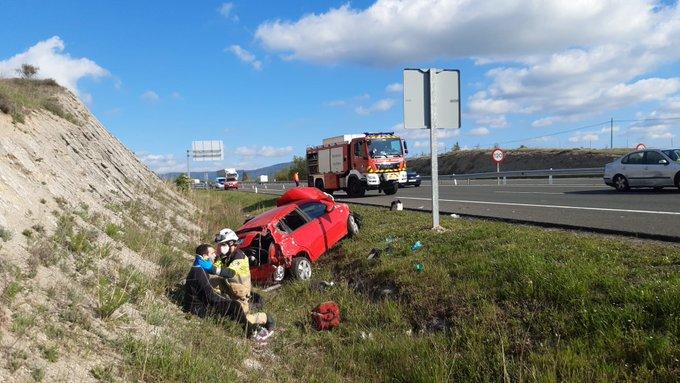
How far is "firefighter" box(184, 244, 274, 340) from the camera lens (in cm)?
663

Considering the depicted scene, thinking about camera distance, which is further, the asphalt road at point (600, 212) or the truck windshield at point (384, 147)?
the truck windshield at point (384, 147)

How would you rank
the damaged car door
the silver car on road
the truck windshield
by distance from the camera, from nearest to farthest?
the damaged car door < the silver car on road < the truck windshield

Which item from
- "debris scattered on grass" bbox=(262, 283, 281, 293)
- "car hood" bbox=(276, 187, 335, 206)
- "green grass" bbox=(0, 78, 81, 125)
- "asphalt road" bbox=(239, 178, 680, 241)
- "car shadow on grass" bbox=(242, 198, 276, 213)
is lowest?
"debris scattered on grass" bbox=(262, 283, 281, 293)

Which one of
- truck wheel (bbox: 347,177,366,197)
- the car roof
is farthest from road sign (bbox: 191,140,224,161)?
the car roof

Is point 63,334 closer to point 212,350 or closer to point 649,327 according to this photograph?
point 212,350

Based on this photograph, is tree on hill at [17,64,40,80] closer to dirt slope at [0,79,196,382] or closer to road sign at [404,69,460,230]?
dirt slope at [0,79,196,382]

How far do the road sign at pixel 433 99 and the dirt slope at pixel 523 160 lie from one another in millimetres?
35443

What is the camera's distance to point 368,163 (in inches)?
923

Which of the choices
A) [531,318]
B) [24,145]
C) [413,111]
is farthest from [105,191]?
[531,318]

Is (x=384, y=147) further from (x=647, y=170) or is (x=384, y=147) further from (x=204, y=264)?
(x=204, y=264)

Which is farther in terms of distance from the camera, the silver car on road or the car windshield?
the car windshield

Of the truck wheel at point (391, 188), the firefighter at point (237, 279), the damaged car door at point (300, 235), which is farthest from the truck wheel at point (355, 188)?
the firefighter at point (237, 279)

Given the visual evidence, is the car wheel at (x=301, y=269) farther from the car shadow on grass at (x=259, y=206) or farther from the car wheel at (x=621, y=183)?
the car wheel at (x=621, y=183)

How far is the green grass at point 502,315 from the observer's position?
4.54 meters
